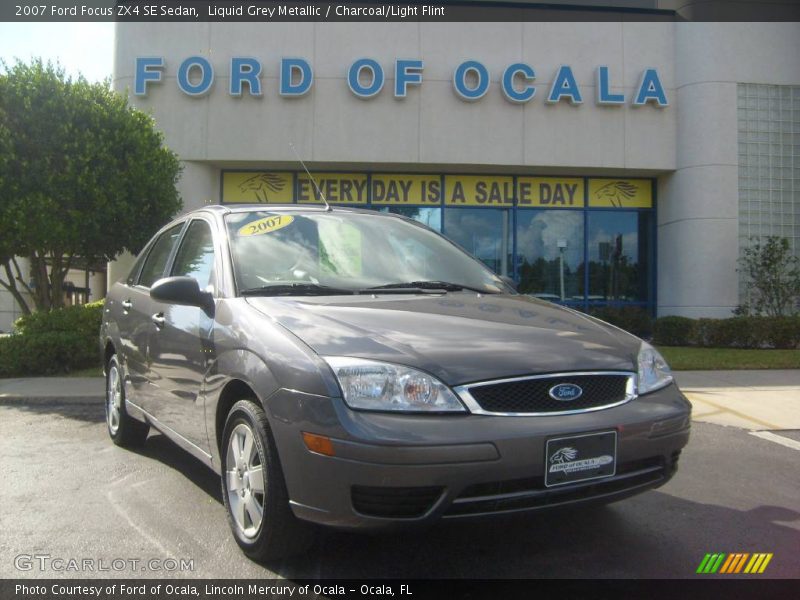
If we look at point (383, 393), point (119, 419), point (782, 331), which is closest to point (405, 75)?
point (782, 331)

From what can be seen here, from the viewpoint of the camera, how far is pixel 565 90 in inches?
580

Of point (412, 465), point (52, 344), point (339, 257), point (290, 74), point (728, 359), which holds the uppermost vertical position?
point (290, 74)

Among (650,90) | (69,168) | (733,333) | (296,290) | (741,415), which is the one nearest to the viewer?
(296,290)

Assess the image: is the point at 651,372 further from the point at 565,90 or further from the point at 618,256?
the point at 618,256

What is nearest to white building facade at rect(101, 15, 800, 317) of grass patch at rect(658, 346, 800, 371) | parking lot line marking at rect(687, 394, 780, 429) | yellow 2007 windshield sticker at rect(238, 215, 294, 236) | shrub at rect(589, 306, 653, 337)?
shrub at rect(589, 306, 653, 337)

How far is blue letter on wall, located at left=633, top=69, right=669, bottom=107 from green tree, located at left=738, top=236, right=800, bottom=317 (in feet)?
12.4

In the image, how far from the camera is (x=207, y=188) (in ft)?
49.3

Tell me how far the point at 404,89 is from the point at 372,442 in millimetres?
13101

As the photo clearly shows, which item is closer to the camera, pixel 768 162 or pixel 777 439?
pixel 777 439

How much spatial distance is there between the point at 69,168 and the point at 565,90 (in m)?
10.1

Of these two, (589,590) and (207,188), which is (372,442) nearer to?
(589,590)

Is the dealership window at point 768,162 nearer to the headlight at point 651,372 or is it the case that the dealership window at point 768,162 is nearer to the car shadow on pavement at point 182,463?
the headlight at point 651,372

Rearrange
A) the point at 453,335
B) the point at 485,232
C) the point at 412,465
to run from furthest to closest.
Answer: the point at 485,232, the point at 453,335, the point at 412,465

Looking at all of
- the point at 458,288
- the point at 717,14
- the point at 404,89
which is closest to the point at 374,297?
the point at 458,288
